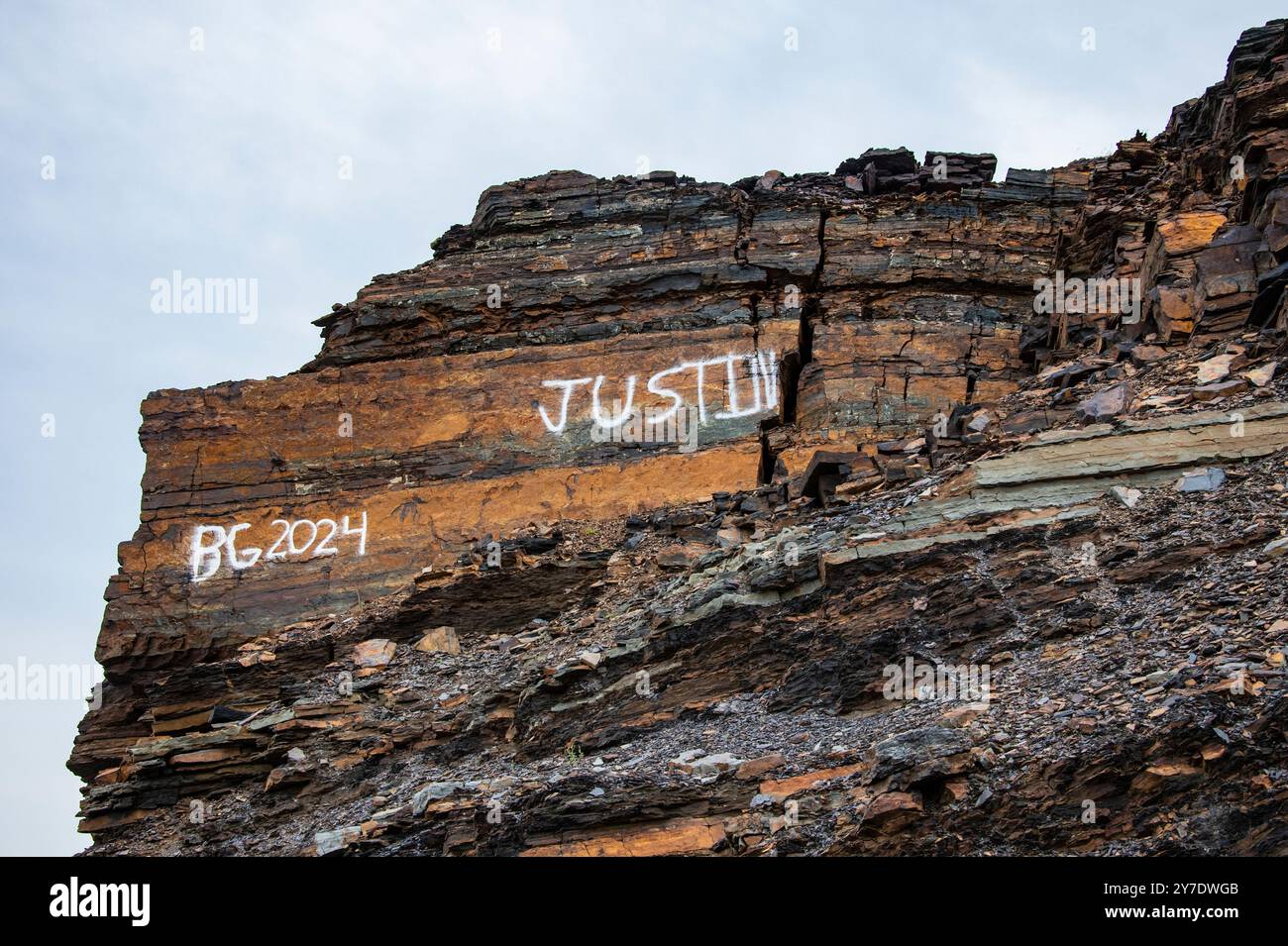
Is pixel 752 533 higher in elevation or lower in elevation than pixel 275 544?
lower

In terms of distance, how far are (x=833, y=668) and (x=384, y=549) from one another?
1000cm

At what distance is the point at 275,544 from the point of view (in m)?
23.3

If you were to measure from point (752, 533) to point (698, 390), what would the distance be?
5.24m

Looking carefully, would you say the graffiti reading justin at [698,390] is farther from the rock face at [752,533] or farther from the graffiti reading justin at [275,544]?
the graffiti reading justin at [275,544]

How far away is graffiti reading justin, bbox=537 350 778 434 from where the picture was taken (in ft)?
76.0

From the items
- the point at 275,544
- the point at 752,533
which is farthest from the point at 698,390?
the point at 275,544

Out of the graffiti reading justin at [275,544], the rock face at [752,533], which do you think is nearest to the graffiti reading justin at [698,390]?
the rock face at [752,533]

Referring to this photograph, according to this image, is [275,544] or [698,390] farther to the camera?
[698,390]

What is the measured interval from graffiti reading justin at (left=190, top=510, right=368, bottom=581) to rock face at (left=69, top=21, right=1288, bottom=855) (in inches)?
2.2

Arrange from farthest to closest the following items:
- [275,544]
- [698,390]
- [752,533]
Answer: [698,390], [275,544], [752,533]

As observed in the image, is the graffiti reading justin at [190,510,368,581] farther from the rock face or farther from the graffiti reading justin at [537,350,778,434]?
the graffiti reading justin at [537,350,778,434]

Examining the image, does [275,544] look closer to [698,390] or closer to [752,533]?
[698,390]

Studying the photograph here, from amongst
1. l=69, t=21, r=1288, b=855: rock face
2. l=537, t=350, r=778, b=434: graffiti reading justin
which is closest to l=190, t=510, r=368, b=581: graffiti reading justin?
l=69, t=21, r=1288, b=855: rock face

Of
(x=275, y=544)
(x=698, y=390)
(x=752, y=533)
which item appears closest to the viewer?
(x=752, y=533)
